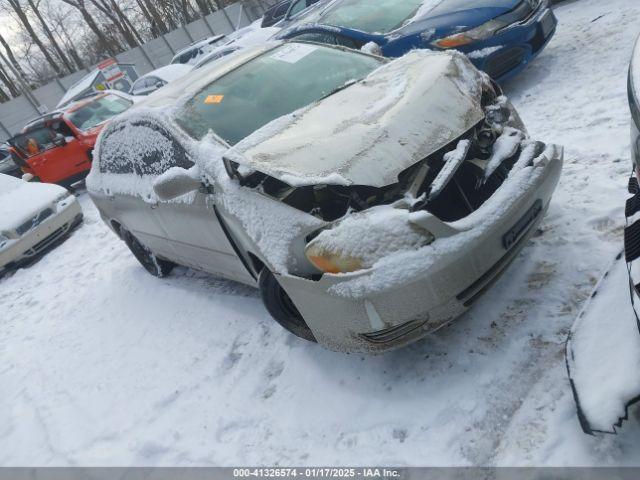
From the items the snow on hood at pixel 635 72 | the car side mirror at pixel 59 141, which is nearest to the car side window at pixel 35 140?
the car side mirror at pixel 59 141

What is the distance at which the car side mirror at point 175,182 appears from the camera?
2850mm

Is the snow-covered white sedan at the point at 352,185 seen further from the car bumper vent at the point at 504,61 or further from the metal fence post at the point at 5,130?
the metal fence post at the point at 5,130

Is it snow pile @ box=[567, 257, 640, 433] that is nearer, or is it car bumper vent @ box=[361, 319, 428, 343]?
snow pile @ box=[567, 257, 640, 433]

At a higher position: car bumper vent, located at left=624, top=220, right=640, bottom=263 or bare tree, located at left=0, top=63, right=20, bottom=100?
bare tree, located at left=0, top=63, right=20, bottom=100

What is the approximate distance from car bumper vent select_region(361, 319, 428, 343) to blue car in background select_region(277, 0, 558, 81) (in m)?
3.76

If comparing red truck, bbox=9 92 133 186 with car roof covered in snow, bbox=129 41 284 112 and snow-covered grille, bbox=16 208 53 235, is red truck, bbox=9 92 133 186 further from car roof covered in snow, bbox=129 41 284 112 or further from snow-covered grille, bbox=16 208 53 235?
car roof covered in snow, bbox=129 41 284 112

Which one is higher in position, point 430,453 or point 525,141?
point 525,141

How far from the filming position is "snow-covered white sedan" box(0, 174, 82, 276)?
7.09 m

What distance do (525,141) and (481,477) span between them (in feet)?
6.00

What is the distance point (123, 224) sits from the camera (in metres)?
4.72

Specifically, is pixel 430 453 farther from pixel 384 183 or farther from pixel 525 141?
pixel 525 141

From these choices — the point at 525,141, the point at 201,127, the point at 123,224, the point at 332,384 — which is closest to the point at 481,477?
the point at 332,384


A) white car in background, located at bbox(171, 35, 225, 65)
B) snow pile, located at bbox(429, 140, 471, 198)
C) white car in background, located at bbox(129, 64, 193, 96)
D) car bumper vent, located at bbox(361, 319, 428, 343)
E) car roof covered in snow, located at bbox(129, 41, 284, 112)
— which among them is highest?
white car in background, located at bbox(171, 35, 225, 65)

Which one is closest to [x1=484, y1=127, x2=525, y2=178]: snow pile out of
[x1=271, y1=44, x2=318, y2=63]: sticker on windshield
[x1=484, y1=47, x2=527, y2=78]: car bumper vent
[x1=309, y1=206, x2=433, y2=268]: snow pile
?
[x1=309, y1=206, x2=433, y2=268]: snow pile
